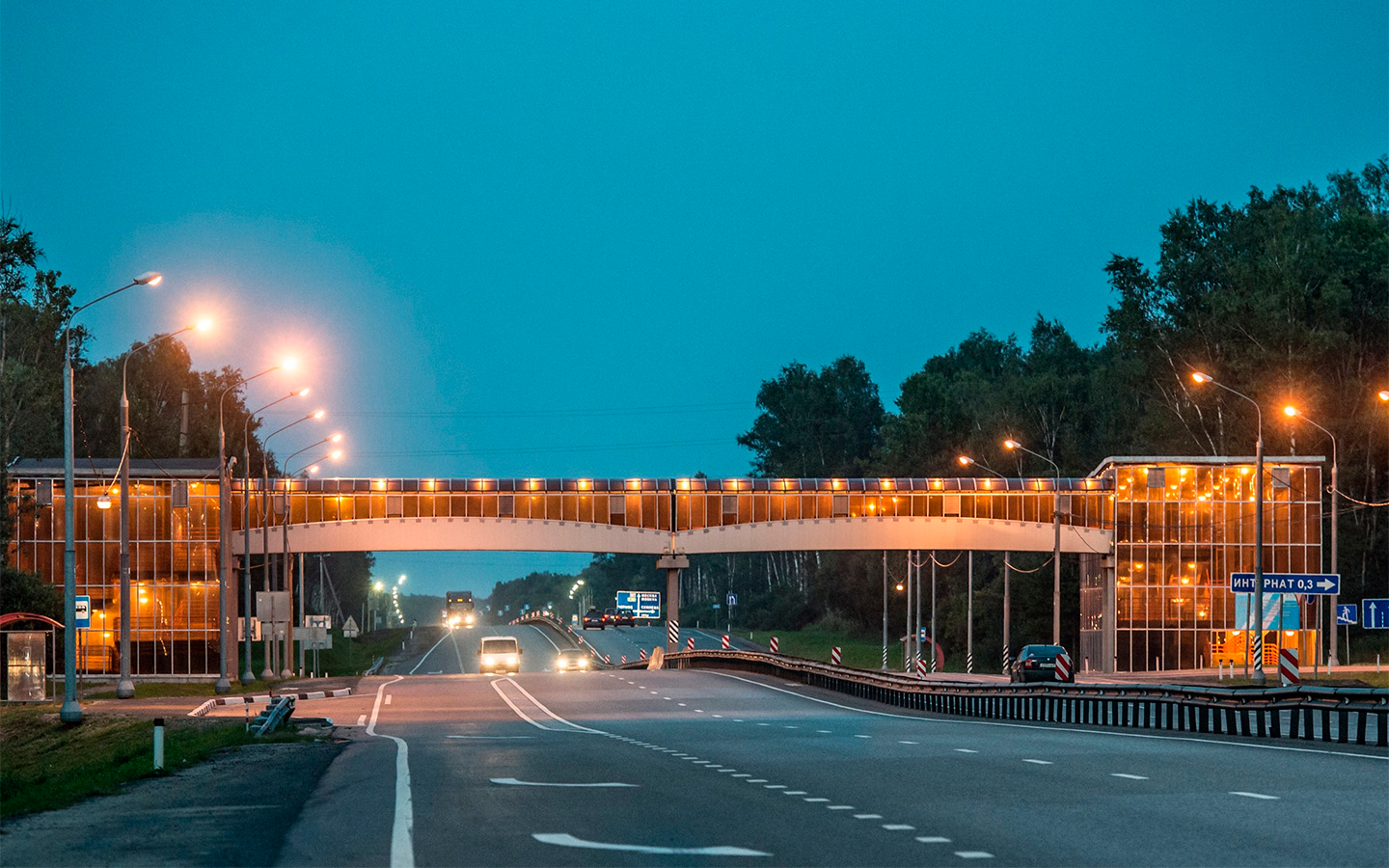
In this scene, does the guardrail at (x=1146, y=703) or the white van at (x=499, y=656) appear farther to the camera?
the white van at (x=499, y=656)

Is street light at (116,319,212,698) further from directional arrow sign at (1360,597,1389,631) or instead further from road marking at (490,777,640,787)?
directional arrow sign at (1360,597,1389,631)

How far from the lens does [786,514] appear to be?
93.6 metres

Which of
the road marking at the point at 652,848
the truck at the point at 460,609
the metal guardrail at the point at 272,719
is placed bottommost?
the truck at the point at 460,609

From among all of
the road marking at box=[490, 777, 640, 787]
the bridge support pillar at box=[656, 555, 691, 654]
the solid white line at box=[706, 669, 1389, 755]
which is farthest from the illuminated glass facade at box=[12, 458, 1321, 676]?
the road marking at box=[490, 777, 640, 787]

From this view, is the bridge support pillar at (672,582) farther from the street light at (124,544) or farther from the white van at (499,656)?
the street light at (124,544)

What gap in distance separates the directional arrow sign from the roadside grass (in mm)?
27846

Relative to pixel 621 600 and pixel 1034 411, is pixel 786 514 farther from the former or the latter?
pixel 621 600

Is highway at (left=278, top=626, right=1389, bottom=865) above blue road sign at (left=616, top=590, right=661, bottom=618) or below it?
above

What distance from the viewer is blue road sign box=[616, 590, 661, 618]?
122 m

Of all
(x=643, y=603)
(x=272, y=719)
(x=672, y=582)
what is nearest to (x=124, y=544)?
(x=272, y=719)

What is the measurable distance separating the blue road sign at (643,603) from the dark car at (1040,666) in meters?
66.1

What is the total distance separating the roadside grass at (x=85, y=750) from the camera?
2222 cm

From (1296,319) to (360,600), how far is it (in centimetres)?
11295

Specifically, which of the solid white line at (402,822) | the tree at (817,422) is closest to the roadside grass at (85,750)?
the solid white line at (402,822)
